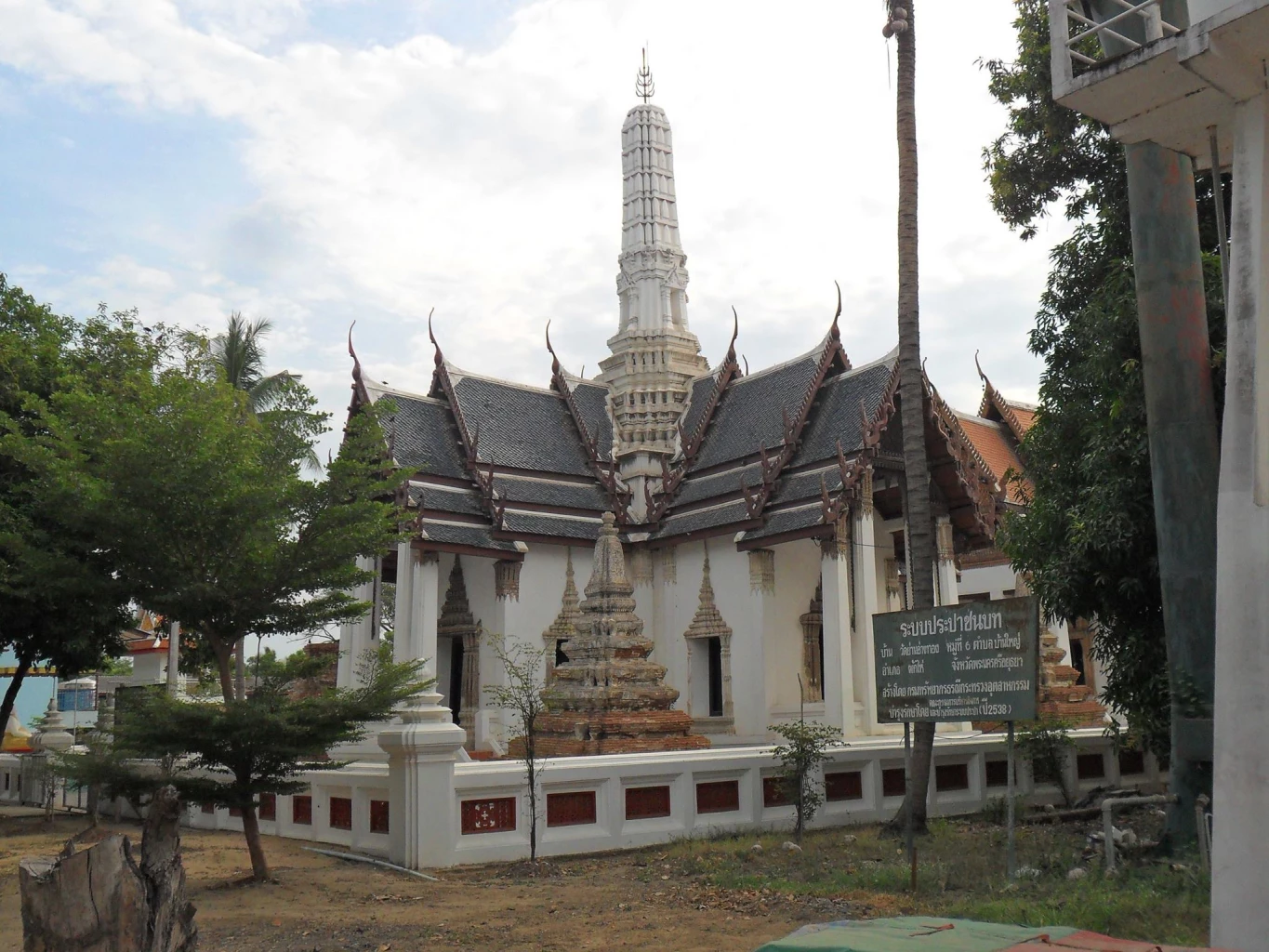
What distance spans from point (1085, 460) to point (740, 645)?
12.7 metres

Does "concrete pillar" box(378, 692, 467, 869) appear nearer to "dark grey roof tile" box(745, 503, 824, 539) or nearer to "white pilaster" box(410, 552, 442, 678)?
"white pilaster" box(410, 552, 442, 678)

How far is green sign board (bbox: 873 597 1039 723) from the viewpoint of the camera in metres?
8.50

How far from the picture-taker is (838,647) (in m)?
20.4

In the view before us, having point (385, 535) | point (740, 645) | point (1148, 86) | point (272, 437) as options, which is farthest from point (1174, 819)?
point (740, 645)

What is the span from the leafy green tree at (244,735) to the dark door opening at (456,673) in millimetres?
14476

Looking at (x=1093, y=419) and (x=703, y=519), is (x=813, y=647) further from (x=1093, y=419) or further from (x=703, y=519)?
(x=1093, y=419)

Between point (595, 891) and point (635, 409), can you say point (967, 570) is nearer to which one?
point (635, 409)

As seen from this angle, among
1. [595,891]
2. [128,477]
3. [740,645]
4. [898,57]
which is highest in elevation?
[898,57]

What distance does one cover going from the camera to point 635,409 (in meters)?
27.0

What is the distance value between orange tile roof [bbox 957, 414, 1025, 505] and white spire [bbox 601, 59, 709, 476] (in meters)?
7.84

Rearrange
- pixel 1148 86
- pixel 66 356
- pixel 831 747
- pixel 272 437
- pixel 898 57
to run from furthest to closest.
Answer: pixel 66 356 < pixel 831 747 < pixel 898 57 < pixel 272 437 < pixel 1148 86

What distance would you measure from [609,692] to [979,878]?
6.92 m

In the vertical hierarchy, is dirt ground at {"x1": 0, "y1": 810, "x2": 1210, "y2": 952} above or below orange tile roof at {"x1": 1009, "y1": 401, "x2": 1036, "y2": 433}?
below

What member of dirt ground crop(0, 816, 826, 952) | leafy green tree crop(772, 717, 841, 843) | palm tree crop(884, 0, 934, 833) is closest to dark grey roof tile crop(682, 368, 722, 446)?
palm tree crop(884, 0, 934, 833)
